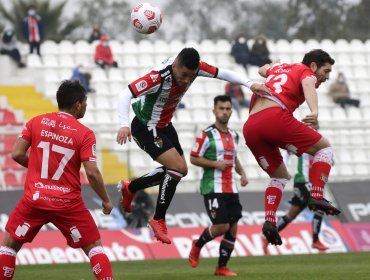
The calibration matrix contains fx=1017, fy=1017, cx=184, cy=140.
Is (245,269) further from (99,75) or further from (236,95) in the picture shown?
(99,75)

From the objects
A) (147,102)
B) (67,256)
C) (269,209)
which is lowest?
(67,256)

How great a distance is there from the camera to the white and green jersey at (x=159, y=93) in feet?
39.6

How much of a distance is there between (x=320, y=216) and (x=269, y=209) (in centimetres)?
735

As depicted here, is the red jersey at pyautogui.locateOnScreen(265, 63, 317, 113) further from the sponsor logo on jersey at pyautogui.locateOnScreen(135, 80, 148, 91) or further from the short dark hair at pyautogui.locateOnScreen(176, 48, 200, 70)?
the sponsor logo on jersey at pyautogui.locateOnScreen(135, 80, 148, 91)

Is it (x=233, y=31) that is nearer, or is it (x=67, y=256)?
(x=67, y=256)

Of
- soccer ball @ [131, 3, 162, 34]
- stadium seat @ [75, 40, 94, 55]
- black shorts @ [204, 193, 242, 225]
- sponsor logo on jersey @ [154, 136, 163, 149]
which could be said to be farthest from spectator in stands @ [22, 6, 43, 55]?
sponsor logo on jersey @ [154, 136, 163, 149]

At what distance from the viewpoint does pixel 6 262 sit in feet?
32.7

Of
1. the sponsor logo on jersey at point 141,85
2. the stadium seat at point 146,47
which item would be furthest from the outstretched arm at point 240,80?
the stadium seat at point 146,47

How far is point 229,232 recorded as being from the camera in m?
15.2

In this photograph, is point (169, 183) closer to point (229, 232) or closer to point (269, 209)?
point (269, 209)

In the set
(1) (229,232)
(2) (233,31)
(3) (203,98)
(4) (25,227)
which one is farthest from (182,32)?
(4) (25,227)

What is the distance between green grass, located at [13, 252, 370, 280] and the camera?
1366 cm

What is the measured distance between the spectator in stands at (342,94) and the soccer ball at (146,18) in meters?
17.7

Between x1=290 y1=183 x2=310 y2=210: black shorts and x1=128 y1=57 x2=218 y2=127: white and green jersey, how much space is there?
700 centimetres
